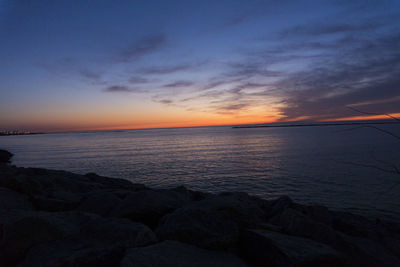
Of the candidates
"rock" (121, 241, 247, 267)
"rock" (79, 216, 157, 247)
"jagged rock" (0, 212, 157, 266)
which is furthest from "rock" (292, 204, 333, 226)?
"jagged rock" (0, 212, 157, 266)

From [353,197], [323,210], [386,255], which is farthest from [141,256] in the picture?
[353,197]

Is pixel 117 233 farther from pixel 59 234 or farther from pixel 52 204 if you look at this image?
pixel 52 204

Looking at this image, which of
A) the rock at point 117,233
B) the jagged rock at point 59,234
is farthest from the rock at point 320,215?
the jagged rock at point 59,234

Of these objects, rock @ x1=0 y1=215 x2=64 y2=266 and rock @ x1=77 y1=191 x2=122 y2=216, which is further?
rock @ x1=77 y1=191 x2=122 y2=216

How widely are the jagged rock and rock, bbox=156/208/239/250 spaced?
→ 1.32 feet

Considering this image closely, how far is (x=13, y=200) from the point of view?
20.3ft

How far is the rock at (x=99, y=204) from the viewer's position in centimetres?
619

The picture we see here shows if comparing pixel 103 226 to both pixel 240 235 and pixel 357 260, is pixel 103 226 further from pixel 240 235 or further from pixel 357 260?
pixel 357 260

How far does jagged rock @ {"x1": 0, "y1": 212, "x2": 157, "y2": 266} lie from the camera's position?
385 centimetres

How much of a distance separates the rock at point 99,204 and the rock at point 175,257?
111 inches

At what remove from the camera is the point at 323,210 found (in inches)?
286

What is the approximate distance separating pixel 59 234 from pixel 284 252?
392 cm

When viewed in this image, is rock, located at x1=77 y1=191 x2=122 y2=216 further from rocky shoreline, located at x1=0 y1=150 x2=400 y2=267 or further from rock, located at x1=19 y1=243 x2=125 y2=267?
rock, located at x1=19 y1=243 x2=125 y2=267

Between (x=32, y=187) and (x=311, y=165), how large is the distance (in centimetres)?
2177
